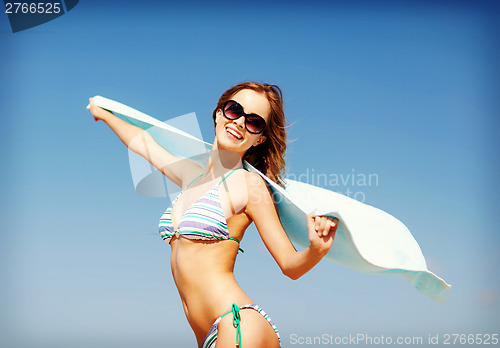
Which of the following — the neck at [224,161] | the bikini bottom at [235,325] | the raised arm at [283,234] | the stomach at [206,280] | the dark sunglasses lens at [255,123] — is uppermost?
the dark sunglasses lens at [255,123]

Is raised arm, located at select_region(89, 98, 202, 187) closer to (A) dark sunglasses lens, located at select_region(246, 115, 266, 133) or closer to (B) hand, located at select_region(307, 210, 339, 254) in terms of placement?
(A) dark sunglasses lens, located at select_region(246, 115, 266, 133)

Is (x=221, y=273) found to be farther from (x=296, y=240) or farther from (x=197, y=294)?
(x=296, y=240)

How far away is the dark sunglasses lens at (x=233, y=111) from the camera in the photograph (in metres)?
3.60

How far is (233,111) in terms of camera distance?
361 centimetres

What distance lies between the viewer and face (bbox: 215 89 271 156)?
11.9 ft

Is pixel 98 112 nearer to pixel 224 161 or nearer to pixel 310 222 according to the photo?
pixel 224 161

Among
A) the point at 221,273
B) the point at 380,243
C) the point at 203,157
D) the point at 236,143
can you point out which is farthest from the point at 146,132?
the point at 380,243


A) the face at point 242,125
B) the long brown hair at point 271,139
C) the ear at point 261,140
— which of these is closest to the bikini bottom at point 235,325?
the long brown hair at point 271,139

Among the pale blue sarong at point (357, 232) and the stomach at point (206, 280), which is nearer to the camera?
the pale blue sarong at point (357, 232)

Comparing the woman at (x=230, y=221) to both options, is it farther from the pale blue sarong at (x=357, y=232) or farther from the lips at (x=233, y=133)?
the pale blue sarong at (x=357, y=232)

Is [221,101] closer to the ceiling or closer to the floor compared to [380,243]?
closer to the ceiling

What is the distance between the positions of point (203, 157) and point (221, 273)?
1210 millimetres

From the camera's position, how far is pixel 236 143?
3.64 metres

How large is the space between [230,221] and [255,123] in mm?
776
